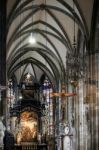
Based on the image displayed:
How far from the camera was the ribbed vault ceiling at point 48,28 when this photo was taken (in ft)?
102

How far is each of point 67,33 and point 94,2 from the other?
250 inches

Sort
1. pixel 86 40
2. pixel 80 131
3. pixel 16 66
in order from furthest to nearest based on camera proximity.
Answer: pixel 16 66
pixel 80 131
pixel 86 40

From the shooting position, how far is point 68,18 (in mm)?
34625

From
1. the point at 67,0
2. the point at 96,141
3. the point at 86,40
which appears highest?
the point at 67,0

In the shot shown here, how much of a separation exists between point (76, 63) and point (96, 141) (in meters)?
6.96

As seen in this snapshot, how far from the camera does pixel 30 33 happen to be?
130 ft

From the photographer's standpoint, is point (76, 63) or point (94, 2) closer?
point (76, 63)

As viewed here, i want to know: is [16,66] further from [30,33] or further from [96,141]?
[96,141]

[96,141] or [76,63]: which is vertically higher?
[76,63]

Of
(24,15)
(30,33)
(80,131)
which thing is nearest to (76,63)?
(24,15)

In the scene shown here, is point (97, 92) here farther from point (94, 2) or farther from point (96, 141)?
point (94, 2)

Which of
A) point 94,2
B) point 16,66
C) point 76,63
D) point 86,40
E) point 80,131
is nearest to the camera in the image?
point 76,63

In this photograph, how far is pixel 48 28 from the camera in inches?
1490

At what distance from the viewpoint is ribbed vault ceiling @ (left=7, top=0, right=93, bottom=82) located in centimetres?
3097
